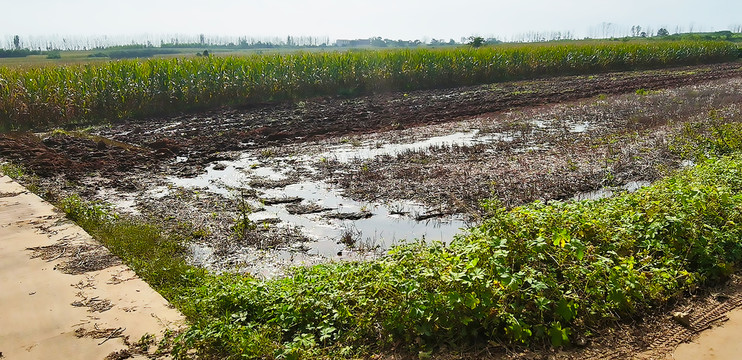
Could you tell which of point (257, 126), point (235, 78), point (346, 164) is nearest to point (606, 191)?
point (346, 164)

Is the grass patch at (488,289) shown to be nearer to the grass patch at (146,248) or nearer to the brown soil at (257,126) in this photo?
the grass patch at (146,248)

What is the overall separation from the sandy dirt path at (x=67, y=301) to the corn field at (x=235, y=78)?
10.0m

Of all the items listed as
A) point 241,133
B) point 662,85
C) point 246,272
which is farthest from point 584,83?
point 246,272

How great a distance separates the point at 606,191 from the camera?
7941 millimetres

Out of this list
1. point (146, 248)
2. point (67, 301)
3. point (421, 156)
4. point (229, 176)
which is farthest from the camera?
point (421, 156)

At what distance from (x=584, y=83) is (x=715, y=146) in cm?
1410

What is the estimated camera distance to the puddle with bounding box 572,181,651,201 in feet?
25.1

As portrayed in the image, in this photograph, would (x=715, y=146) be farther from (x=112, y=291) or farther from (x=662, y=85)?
(x=662, y=85)

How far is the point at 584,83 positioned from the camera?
877 inches

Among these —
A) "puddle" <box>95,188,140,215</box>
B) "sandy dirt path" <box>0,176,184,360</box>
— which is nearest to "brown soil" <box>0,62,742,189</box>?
"puddle" <box>95,188,140,215</box>

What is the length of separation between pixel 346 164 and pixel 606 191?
468 centimetres

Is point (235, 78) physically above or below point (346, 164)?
above

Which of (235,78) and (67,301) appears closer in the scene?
(67,301)

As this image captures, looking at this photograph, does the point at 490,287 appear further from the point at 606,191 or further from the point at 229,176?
the point at 229,176
